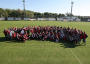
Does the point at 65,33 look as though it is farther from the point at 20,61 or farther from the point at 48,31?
the point at 20,61

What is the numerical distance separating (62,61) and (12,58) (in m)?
2.81

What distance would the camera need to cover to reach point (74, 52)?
7.96 metres

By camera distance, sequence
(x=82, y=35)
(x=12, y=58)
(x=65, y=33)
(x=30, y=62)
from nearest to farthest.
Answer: (x=30, y=62) → (x=12, y=58) → (x=82, y=35) → (x=65, y=33)

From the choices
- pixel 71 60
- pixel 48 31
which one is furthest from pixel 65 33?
pixel 71 60

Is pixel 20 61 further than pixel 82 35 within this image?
No

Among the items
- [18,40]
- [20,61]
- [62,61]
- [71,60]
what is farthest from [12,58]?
[18,40]

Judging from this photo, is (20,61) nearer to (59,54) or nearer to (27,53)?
(27,53)

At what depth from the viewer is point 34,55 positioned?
716cm

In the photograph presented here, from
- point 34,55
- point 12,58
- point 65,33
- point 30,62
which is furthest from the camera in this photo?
point 65,33

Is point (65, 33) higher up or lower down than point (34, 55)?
higher up

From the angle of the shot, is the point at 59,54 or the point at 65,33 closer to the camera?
the point at 59,54

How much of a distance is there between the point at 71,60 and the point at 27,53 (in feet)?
9.03

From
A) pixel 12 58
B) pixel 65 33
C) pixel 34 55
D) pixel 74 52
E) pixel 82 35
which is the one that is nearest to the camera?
pixel 12 58

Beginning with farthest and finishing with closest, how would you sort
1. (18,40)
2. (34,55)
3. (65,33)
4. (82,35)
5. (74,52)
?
1. (65,33)
2. (18,40)
3. (82,35)
4. (74,52)
5. (34,55)
